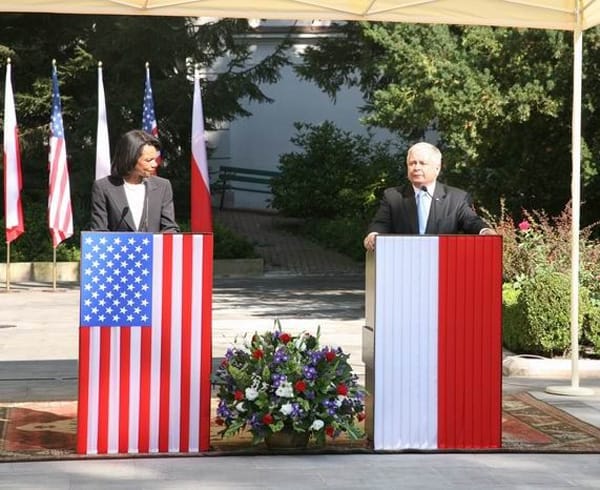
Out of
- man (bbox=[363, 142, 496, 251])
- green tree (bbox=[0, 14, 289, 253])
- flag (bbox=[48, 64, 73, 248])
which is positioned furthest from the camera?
green tree (bbox=[0, 14, 289, 253])

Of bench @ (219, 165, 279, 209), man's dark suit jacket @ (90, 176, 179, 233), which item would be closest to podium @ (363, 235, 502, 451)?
man's dark suit jacket @ (90, 176, 179, 233)

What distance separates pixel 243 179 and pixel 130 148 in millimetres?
33820

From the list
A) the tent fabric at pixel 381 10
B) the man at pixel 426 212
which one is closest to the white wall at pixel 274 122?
the tent fabric at pixel 381 10

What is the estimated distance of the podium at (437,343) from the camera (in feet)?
26.1

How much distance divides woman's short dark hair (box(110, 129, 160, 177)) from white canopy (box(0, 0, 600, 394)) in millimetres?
2165

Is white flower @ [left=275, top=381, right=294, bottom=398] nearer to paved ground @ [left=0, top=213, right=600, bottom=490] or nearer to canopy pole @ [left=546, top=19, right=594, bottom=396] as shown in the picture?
paved ground @ [left=0, top=213, right=600, bottom=490]

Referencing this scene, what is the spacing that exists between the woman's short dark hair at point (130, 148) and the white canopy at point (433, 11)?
7.10ft

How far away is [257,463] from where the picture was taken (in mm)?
7570

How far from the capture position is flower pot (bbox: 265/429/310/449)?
7898 mm

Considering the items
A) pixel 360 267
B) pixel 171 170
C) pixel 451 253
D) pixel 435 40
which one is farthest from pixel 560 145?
pixel 451 253

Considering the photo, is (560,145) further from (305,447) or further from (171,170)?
(305,447)

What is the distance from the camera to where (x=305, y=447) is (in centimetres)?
799

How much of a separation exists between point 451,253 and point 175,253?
160 cm

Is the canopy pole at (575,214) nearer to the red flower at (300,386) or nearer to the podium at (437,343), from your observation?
the podium at (437,343)
